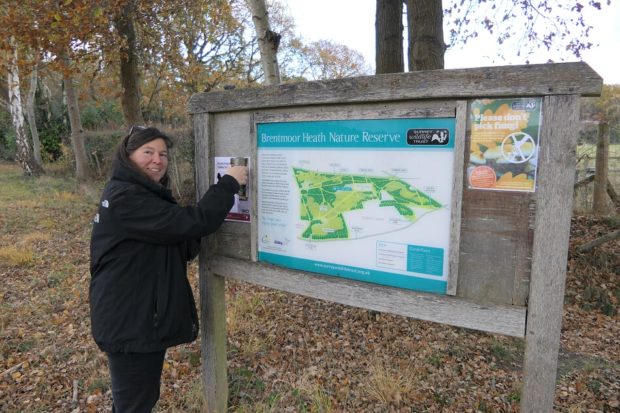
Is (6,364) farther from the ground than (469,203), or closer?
closer

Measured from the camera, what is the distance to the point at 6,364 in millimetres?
3867

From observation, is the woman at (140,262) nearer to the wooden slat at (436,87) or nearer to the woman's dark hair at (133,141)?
the woman's dark hair at (133,141)

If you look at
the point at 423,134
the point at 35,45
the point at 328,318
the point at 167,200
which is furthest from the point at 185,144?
the point at 423,134

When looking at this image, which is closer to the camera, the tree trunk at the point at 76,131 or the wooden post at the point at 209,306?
the wooden post at the point at 209,306

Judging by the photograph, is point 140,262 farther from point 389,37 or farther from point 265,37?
point 389,37

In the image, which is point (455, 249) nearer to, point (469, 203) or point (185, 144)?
point (469, 203)

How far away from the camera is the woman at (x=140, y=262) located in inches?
86.0

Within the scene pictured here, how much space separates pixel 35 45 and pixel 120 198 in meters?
7.16

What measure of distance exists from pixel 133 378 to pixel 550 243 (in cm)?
217

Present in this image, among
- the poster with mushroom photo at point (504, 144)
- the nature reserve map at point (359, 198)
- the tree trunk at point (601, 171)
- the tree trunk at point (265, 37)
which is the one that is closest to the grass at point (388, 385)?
the nature reserve map at point (359, 198)

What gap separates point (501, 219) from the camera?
177 cm

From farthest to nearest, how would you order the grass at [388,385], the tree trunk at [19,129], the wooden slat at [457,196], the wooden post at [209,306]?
the tree trunk at [19,129], the grass at [388,385], the wooden post at [209,306], the wooden slat at [457,196]

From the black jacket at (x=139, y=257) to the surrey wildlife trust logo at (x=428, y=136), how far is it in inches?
40.1

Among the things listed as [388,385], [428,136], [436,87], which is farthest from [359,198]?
[388,385]
